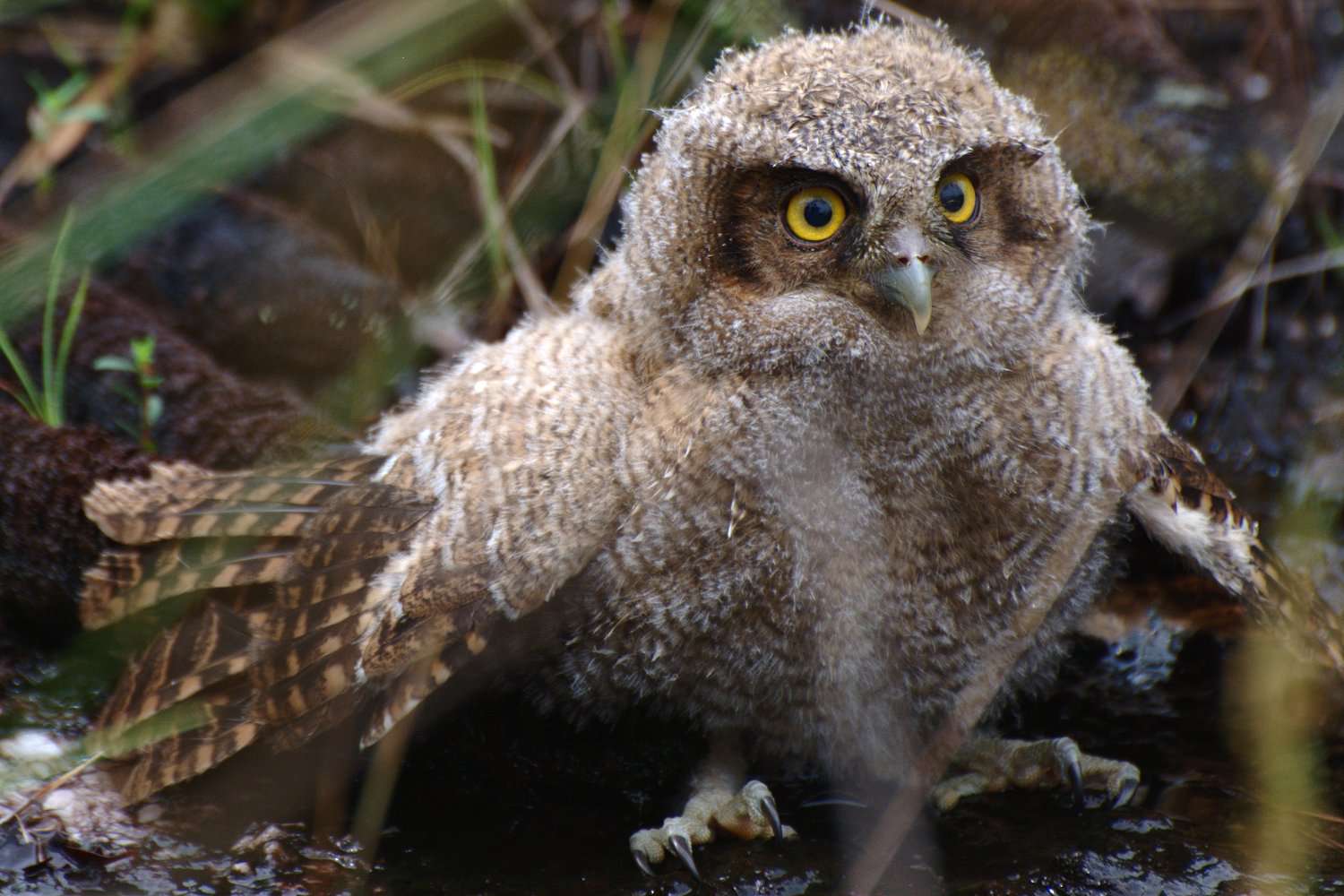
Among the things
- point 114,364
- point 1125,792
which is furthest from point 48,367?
point 1125,792

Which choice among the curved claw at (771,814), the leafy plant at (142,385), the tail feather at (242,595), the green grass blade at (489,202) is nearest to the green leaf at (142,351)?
the leafy plant at (142,385)

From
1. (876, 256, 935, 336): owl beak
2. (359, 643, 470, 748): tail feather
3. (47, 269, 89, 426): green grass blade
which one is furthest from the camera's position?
(47, 269, 89, 426): green grass blade

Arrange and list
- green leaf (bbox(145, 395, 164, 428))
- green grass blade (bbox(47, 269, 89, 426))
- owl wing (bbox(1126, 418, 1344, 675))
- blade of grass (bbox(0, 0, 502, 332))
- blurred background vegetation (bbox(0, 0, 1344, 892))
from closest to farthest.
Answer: blade of grass (bbox(0, 0, 502, 332)), owl wing (bbox(1126, 418, 1344, 675)), blurred background vegetation (bbox(0, 0, 1344, 892)), green grass blade (bbox(47, 269, 89, 426)), green leaf (bbox(145, 395, 164, 428))

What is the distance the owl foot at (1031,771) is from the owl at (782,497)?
11 millimetres

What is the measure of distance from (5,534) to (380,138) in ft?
6.67

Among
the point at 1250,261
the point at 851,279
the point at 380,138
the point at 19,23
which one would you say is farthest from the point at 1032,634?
the point at 19,23

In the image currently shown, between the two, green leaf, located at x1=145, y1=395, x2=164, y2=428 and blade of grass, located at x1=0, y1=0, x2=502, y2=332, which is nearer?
blade of grass, located at x1=0, y1=0, x2=502, y2=332

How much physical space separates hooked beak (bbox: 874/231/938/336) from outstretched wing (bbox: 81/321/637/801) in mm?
637

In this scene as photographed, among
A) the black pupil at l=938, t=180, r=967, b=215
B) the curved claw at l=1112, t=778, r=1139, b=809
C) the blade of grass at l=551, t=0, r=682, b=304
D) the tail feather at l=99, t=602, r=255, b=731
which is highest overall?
the blade of grass at l=551, t=0, r=682, b=304

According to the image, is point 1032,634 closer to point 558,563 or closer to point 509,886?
point 558,563

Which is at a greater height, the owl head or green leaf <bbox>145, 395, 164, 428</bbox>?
the owl head

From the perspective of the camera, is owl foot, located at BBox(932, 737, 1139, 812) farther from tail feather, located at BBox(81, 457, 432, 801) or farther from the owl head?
tail feather, located at BBox(81, 457, 432, 801)

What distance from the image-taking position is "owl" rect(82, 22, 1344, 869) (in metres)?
2.60

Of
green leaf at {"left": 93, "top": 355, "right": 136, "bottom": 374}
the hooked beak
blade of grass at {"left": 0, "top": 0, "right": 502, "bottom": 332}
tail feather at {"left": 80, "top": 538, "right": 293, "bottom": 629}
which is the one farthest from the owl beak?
green leaf at {"left": 93, "top": 355, "right": 136, "bottom": 374}
